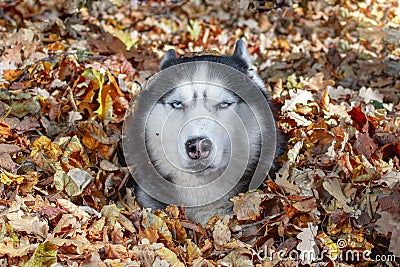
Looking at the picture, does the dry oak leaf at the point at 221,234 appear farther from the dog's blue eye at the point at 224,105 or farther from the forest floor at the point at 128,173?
the dog's blue eye at the point at 224,105

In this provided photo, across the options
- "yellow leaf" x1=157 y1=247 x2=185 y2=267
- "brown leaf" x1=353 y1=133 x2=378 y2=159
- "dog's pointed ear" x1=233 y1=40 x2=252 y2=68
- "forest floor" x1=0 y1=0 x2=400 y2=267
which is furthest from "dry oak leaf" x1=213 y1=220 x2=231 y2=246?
"dog's pointed ear" x1=233 y1=40 x2=252 y2=68

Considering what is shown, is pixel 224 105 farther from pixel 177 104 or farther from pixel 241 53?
pixel 241 53

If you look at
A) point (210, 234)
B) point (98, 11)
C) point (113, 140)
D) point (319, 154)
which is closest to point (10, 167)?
point (113, 140)

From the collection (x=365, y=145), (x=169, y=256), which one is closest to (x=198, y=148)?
(x=169, y=256)

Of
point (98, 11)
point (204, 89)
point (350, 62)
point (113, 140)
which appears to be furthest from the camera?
point (98, 11)

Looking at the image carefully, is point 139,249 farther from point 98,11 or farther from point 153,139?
point 98,11

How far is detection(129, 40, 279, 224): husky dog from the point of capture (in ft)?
10.5

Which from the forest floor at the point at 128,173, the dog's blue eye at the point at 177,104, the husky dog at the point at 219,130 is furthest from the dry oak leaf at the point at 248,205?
the dog's blue eye at the point at 177,104

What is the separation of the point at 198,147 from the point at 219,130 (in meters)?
0.20

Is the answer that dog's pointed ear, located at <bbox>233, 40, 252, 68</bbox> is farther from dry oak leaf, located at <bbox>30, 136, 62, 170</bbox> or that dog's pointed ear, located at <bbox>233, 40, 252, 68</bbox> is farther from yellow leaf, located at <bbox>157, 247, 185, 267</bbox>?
yellow leaf, located at <bbox>157, 247, 185, 267</bbox>

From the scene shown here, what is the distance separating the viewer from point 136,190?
137 inches

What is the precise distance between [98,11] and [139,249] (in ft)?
12.9

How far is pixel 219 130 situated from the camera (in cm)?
313

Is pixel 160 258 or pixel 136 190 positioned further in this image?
pixel 136 190
